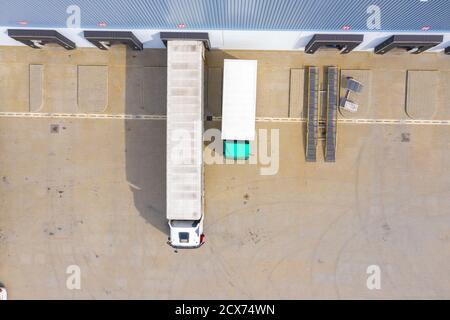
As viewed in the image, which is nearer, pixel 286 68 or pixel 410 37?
pixel 410 37

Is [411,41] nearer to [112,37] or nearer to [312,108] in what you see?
[312,108]

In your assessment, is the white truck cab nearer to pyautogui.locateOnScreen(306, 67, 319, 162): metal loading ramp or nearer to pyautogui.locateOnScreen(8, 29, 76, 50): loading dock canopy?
pyautogui.locateOnScreen(306, 67, 319, 162): metal loading ramp

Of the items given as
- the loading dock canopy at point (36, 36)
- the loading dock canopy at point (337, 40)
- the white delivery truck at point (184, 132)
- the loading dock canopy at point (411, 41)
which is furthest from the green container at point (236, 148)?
the loading dock canopy at point (36, 36)

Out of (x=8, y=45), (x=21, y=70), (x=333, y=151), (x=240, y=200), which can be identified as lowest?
(x=240, y=200)

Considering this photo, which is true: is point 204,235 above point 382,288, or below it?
above
